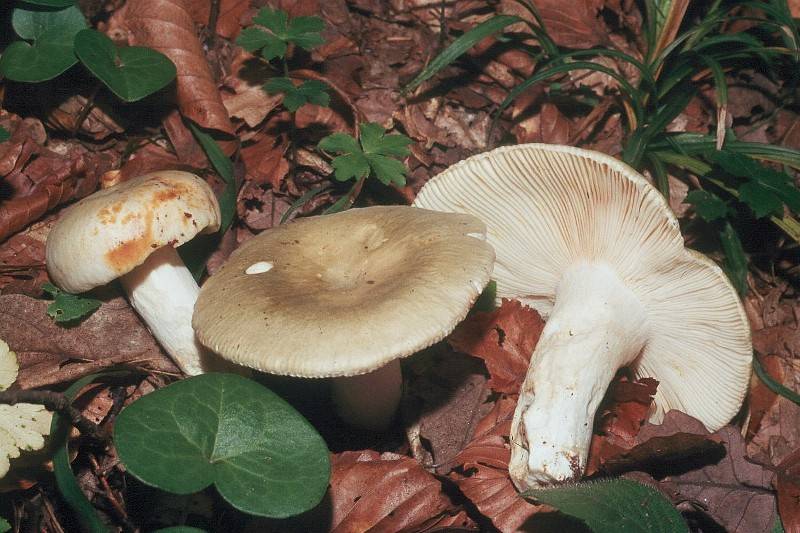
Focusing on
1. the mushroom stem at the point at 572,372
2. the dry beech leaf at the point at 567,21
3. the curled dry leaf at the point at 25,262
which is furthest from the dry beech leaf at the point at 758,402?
the curled dry leaf at the point at 25,262

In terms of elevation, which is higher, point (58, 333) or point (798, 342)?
point (58, 333)

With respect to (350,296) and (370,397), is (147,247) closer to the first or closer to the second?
(350,296)

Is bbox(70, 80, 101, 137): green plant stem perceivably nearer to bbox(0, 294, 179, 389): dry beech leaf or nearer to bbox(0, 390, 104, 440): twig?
bbox(0, 294, 179, 389): dry beech leaf

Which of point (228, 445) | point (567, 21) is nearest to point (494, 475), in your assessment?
point (228, 445)

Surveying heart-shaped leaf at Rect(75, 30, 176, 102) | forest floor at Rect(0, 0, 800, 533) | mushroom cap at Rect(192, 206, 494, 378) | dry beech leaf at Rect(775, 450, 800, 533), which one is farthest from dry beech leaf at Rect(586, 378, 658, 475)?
heart-shaped leaf at Rect(75, 30, 176, 102)

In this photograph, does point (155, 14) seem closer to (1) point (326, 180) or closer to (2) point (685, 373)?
(1) point (326, 180)

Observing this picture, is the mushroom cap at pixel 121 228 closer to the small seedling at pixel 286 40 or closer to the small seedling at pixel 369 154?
the small seedling at pixel 369 154

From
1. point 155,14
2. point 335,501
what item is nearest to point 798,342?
point 335,501
